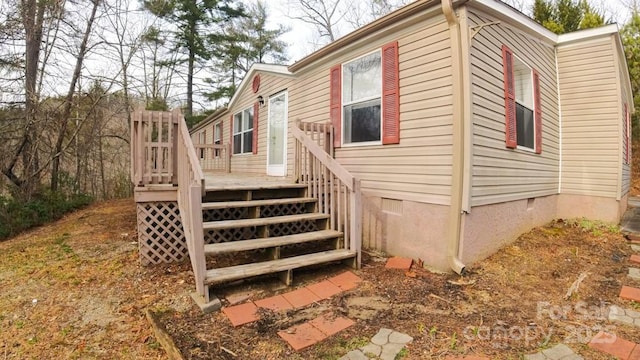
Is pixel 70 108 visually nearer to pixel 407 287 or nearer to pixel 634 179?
pixel 407 287

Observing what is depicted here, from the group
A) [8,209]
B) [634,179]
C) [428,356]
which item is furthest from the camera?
[634,179]

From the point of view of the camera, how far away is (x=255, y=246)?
328cm

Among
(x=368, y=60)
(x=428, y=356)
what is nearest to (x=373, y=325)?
(x=428, y=356)

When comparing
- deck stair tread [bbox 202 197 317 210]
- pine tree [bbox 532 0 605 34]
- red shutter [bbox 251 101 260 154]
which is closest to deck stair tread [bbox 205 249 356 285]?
deck stair tread [bbox 202 197 317 210]

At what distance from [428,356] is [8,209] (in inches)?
358

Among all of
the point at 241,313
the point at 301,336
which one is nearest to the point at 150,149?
the point at 241,313

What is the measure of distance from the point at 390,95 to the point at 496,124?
139 cm

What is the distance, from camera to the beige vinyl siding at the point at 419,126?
3613 mm

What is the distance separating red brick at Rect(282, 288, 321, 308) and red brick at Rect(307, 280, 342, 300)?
5 cm

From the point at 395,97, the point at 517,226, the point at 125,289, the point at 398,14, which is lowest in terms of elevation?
the point at 125,289

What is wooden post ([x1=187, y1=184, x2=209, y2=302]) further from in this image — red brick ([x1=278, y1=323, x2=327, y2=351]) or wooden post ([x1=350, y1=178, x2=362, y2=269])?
wooden post ([x1=350, y1=178, x2=362, y2=269])

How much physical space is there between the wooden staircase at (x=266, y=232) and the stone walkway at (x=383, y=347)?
119cm

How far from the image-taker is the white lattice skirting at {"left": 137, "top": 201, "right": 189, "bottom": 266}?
152 inches

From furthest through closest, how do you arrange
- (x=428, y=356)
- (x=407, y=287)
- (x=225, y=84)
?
(x=225, y=84), (x=407, y=287), (x=428, y=356)
